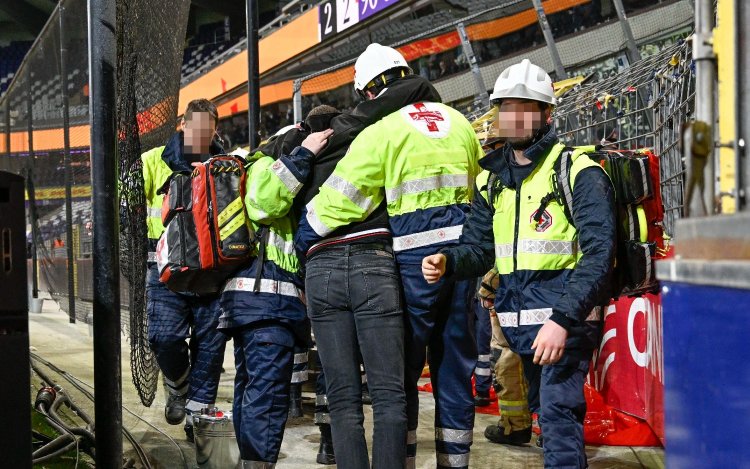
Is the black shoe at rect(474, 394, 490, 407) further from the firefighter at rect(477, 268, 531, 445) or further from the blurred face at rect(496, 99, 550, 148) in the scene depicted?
the blurred face at rect(496, 99, 550, 148)

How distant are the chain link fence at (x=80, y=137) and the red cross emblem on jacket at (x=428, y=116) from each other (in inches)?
55.7

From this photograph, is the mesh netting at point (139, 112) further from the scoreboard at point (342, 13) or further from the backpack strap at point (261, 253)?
the scoreboard at point (342, 13)

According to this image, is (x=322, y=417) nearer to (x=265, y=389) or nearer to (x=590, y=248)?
(x=265, y=389)

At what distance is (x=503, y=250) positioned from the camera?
11.8 ft

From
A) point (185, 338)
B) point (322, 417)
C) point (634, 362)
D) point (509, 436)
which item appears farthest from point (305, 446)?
point (634, 362)

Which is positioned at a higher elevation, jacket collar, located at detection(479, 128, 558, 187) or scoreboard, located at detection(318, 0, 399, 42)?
scoreboard, located at detection(318, 0, 399, 42)

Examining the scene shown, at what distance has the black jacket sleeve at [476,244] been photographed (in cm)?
370

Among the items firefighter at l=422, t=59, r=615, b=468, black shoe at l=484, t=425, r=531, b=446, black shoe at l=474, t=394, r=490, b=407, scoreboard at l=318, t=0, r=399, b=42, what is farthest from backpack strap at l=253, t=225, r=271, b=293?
scoreboard at l=318, t=0, r=399, b=42

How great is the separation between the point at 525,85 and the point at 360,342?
1.20m

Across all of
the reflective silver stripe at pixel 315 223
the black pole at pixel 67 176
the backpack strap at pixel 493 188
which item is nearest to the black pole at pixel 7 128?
the black pole at pixel 67 176

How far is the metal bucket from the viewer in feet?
15.6

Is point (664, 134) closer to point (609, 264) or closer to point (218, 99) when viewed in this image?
point (609, 264)

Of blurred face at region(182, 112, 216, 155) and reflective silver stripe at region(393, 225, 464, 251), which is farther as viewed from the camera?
blurred face at region(182, 112, 216, 155)

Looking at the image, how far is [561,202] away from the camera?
3482 mm
